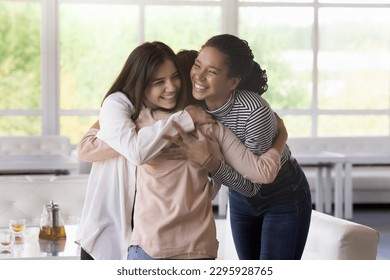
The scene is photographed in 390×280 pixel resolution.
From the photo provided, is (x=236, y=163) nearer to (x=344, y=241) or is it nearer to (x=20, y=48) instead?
(x=344, y=241)

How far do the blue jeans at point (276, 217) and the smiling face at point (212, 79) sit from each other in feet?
0.72

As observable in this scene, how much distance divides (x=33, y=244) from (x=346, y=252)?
3.09 feet

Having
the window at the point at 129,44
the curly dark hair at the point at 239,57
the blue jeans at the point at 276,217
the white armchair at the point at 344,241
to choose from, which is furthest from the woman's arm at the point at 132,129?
the window at the point at 129,44

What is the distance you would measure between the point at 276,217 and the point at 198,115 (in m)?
0.32

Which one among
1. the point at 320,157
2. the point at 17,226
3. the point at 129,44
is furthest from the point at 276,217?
the point at 320,157

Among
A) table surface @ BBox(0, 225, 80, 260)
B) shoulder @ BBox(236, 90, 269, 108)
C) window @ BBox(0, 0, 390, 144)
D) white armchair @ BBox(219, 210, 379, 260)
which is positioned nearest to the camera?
shoulder @ BBox(236, 90, 269, 108)

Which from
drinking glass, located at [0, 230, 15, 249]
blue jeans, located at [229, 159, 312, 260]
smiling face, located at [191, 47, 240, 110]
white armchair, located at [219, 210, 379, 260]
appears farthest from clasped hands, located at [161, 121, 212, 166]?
drinking glass, located at [0, 230, 15, 249]

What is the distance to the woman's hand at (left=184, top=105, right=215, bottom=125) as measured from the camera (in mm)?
1542

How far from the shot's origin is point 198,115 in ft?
5.07

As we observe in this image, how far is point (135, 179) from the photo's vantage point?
1637 millimetres

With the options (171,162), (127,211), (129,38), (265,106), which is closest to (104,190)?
(127,211)

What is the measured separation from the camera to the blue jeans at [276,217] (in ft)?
5.71

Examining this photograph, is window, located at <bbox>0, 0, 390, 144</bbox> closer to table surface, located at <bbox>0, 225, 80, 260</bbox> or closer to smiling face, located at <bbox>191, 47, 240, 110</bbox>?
table surface, located at <bbox>0, 225, 80, 260</bbox>
